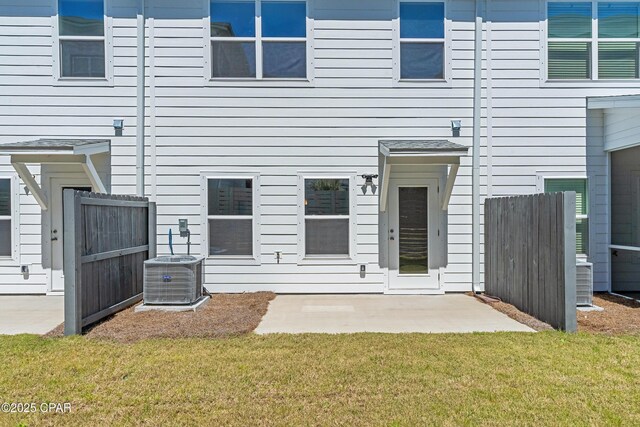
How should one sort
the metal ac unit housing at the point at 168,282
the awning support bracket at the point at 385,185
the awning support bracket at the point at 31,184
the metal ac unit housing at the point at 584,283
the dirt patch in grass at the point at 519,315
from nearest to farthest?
the dirt patch in grass at the point at 519,315 → the metal ac unit housing at the point at 168,282 → the metal ac unit housing at the point at 584,283 → the awning support bracket at the point at 31,184 → the awning support bracket at the point at 385,185

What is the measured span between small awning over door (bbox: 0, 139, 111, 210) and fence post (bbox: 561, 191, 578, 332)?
22.5ft

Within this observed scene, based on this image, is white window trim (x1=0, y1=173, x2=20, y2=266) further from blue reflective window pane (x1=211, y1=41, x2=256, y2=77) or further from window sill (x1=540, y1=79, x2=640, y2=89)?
window sill (x1=540, y1=79, x2=640, y2=89)

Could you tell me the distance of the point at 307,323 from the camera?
5.55 meters

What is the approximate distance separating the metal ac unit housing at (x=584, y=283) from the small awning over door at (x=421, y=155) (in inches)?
88.3

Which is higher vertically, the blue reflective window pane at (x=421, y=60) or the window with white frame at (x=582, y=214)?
the blue reflective window pane at (x=421, y=60)

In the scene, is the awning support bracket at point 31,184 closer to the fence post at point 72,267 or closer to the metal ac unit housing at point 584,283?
the fence post at point 72,267

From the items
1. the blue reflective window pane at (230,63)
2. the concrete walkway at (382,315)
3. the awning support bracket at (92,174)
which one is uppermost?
the blue reflective window pane at (230,63)

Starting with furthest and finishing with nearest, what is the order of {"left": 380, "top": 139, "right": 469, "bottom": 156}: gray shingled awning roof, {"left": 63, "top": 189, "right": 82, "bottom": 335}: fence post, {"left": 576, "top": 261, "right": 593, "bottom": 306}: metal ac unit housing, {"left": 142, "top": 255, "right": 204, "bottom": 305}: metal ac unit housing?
{"left": 380, "top": 139, "right": 469, "bottom": 156}: gray shingled awning roof < {"left": 576, "top": 261, "right": 593, "bottom": 306}: metal ac unit housing < {"left": 142, "top": 255, "right": 204, "bottom": 305}: metal ac unit housing < {"left": 63, "top": 189, "right": 82, "bottom": 335}: fence post

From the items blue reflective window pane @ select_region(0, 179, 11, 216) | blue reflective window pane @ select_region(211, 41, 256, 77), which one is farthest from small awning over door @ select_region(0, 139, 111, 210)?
blue reflective window pane @ select_region(211, 41, 256, 77)

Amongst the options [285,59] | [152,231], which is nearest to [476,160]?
[285,59]

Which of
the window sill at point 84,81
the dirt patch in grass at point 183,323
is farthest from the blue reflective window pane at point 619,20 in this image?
the window sill at point 84,81

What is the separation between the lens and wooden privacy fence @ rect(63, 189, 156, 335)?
16.4ft

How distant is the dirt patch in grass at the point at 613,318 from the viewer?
5129 millimetres

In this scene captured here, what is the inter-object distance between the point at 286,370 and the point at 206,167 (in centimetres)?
452
